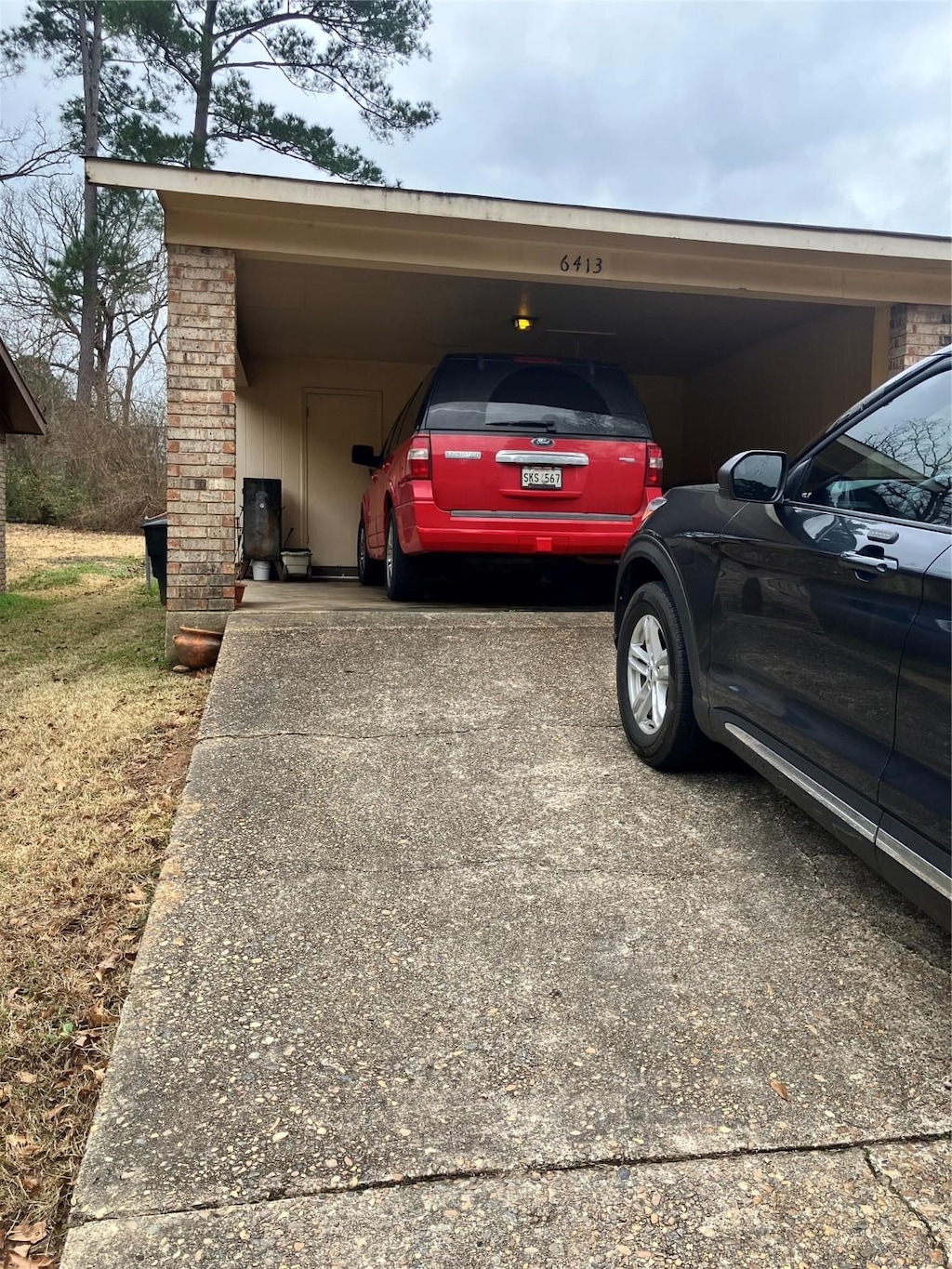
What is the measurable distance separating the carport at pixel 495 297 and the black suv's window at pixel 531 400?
98 cm

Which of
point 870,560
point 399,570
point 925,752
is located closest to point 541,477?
point 399,570

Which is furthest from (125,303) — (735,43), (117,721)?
(117,721)

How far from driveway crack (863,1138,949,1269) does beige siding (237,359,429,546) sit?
1056 centimetres

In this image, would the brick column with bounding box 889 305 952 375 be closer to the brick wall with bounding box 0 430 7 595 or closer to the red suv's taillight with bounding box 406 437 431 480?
the red suv's taillight with bounding box 406 437 431 480

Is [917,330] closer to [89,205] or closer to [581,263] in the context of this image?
[581,263]

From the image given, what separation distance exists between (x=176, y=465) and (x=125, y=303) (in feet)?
67.3

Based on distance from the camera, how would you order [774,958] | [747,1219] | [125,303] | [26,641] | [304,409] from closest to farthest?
[747,1219] < [774,958] < [26,641] < [304,409] < [125,303]

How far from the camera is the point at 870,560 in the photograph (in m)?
2.44

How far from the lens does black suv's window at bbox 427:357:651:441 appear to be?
21.3ft

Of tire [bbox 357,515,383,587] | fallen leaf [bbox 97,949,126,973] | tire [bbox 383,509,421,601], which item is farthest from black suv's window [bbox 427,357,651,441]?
fallen leaf [bbox 97,949,126,973]

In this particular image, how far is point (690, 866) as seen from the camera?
3.27 meters

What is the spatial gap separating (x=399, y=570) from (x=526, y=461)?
1.67m

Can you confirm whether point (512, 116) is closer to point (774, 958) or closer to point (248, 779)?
point (248, 779)

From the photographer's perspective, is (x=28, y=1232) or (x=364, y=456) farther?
(x=364, y=456)
